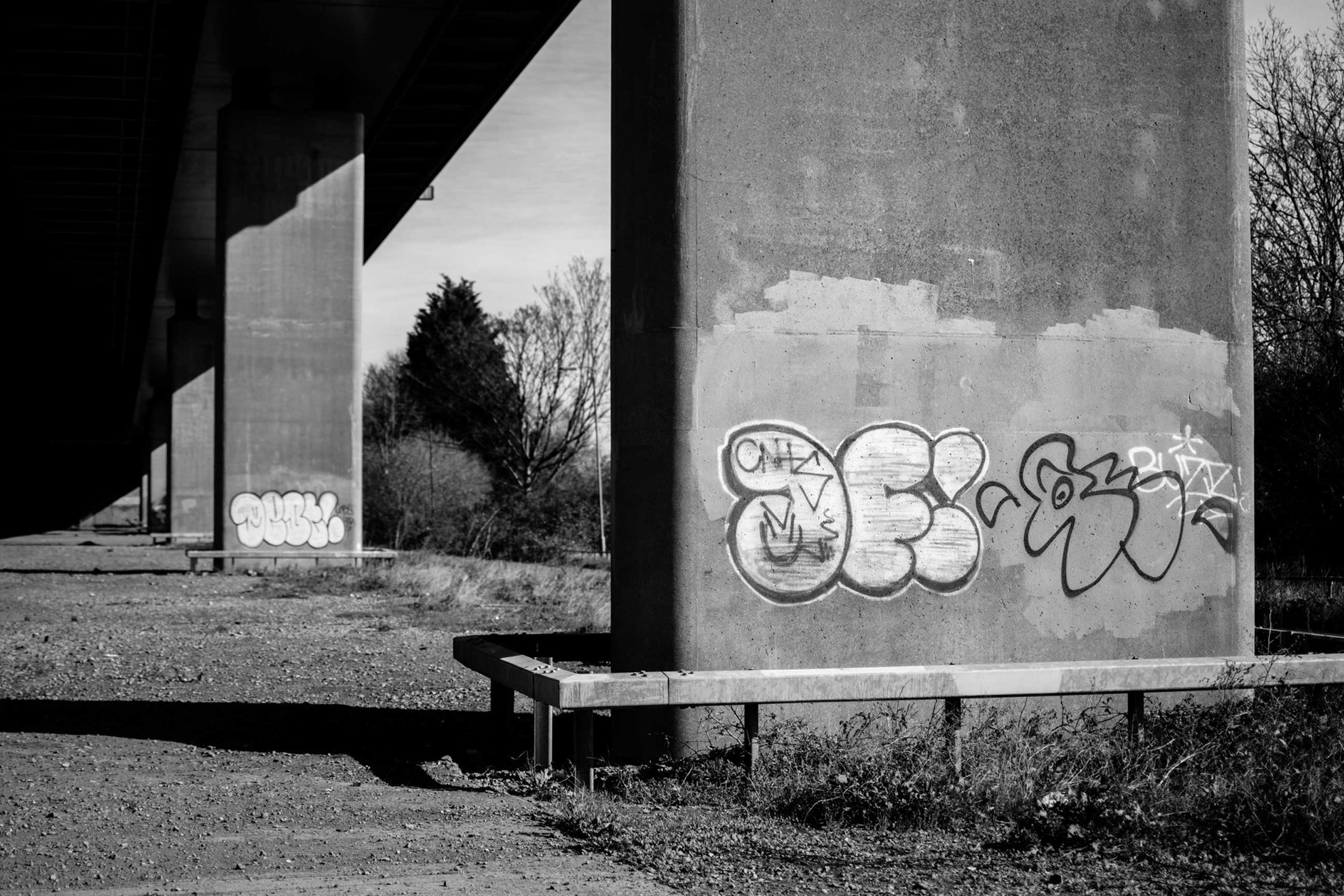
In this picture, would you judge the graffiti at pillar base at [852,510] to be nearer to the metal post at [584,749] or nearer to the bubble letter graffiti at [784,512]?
the bubble letter graffiti at [784,512]

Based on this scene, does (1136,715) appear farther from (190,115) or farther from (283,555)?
(190,115)

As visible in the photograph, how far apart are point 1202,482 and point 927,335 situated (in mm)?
1973

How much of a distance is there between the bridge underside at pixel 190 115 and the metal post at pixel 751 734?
18.9 meters

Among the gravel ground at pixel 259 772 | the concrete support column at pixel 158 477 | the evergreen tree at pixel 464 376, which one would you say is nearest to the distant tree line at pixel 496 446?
the evergreen tree at pixel 464 376

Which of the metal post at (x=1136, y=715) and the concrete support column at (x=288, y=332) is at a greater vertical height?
the concrete support column at (x=288, y=332)

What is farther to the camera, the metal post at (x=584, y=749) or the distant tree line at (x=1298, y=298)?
the distant tree line at (x=1298, y=298)

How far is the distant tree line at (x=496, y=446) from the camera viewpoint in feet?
157

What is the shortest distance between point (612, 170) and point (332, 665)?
21.3 ft

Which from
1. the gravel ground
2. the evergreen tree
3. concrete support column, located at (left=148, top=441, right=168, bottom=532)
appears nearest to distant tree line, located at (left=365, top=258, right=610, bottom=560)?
the evergreen tree

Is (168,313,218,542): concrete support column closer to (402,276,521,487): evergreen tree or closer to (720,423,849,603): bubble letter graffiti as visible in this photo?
(402,276,521,487): evergreen tree

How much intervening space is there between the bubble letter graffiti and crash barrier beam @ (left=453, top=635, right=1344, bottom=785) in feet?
1.95

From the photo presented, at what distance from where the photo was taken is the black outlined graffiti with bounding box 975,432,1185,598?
8.13 meters

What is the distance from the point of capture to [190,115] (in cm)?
3033

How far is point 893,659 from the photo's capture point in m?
7.85
